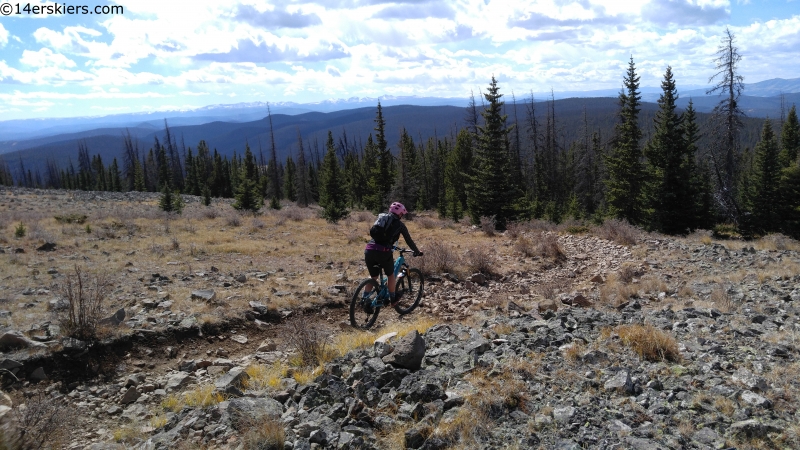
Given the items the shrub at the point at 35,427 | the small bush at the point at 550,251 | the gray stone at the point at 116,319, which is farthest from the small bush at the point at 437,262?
the shrub at the point at 35,427

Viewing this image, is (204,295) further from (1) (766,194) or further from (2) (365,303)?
(1) (766,194)

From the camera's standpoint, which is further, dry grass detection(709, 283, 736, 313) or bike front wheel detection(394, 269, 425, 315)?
bike front wheel detection(394, 269, 425, 315)

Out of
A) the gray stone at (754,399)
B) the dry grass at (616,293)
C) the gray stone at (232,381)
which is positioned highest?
the gray stone at (754,399)

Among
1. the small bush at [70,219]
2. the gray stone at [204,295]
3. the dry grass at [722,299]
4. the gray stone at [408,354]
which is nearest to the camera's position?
the gray stone at [408,354]

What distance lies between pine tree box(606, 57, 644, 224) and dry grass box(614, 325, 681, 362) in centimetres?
2711

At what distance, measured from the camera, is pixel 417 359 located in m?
A: 5.29

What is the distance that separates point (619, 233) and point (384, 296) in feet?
38.6

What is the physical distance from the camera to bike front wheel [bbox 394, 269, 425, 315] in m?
8.83

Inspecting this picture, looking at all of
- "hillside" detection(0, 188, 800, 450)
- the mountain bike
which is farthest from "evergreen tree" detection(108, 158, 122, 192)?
the mountain bike

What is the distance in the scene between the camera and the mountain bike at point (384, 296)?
7822mm

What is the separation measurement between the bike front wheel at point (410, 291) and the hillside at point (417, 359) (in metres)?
0.23

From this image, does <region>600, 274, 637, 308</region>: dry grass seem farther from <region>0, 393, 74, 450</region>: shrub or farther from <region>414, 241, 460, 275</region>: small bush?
<region>0, 393, 74, 450</region>: shrub

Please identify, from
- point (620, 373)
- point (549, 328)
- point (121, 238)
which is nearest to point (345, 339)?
point (549, 328)

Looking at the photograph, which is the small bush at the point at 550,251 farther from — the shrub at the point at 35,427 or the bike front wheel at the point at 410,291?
the shrub at the point at 35,427
